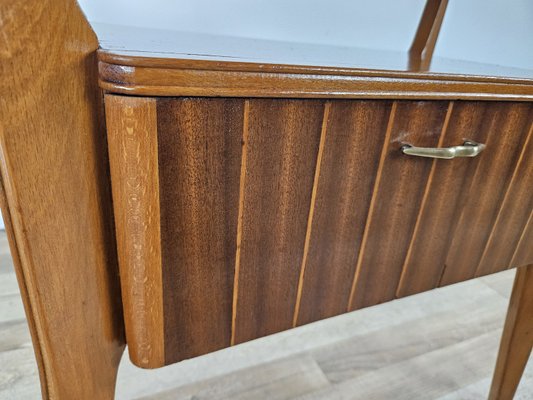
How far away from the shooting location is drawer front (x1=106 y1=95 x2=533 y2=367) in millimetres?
364

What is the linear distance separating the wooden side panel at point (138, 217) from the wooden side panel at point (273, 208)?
0.09m

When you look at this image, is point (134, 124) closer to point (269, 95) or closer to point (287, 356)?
point (269, 95)

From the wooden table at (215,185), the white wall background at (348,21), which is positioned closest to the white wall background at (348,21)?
the white wall background at (348,21)

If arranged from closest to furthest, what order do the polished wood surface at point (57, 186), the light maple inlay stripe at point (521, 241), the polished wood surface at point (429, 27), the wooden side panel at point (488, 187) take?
1. the polished wood surface at point (57, 186)
2. the wooden side panel at point (488, 187)
3. the light maple inlay stripe at point (521, 241)
4. the polished wood surface at point (429, 27)

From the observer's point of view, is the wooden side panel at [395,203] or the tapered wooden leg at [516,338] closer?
the wooden side panel at [395,203]

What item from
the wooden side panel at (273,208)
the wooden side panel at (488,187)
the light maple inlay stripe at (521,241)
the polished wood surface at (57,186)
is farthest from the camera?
the light maple inlay stripe at (521,241)

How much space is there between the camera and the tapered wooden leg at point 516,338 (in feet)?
2.77

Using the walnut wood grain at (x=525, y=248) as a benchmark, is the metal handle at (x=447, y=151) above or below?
above

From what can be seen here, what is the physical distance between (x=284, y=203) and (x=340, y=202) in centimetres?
7

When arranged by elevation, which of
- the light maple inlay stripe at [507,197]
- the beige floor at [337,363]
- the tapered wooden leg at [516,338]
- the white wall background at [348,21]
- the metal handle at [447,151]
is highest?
the white wall background at [348,21]

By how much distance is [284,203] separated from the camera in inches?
16.9

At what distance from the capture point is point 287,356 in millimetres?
1135

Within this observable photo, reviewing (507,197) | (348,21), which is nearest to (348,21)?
(348,21)

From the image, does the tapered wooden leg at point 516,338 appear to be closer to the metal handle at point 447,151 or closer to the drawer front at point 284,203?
the drawer front at point 284,203
